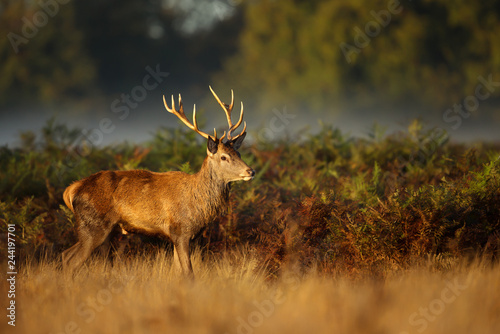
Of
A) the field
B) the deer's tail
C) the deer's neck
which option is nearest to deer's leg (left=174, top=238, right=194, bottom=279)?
the field

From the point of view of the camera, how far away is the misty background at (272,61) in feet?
91.1

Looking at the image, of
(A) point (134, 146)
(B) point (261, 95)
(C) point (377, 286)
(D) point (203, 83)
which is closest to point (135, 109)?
(D) point (203, 83)

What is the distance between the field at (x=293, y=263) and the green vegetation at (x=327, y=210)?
2cm

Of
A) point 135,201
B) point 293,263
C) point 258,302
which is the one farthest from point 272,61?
point 258,302

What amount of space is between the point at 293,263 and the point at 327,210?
2.74 feet

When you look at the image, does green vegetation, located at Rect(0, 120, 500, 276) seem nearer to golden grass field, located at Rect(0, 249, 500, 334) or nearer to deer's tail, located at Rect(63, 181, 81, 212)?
golden grass field, located at Rect(0, 249, 500, 334)

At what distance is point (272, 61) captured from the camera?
30672 millimetres

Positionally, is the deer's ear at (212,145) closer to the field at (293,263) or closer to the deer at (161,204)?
the deer at (161,204)

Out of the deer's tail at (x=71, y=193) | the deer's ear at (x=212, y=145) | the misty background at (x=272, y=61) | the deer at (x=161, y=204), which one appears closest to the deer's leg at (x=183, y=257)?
the deer at (x=161, y=204)

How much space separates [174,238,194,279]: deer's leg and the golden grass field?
0.62 ft

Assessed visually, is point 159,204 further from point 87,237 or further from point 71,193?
point 71,193

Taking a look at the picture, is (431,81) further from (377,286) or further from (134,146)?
(377,286)

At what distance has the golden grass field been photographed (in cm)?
452

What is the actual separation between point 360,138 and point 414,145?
143cm
